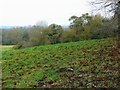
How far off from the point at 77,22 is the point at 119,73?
13987mm

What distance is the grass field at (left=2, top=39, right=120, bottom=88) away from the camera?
7.98 meters

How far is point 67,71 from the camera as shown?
9.34 meters

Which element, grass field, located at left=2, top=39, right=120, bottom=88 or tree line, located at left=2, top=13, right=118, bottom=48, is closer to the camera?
grass field, located at left=2, top=39, right=120, bottom=88

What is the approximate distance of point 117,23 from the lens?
1162 centimetres

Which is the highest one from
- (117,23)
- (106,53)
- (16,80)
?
(117,23)

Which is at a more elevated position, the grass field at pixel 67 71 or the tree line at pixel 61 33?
the tree line at pixel 61 33

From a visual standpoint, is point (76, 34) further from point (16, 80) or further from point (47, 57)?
point (16, 80)

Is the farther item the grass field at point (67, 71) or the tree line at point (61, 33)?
the tree line at point (61, 33)

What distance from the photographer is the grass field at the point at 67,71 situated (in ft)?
26.2

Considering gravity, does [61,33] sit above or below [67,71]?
above

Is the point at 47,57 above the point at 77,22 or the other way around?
the other way around

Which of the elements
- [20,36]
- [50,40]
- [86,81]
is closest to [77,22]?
[50,40]

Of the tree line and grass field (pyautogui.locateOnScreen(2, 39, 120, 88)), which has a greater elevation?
the tree line

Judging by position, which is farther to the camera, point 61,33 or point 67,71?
point 61,33
